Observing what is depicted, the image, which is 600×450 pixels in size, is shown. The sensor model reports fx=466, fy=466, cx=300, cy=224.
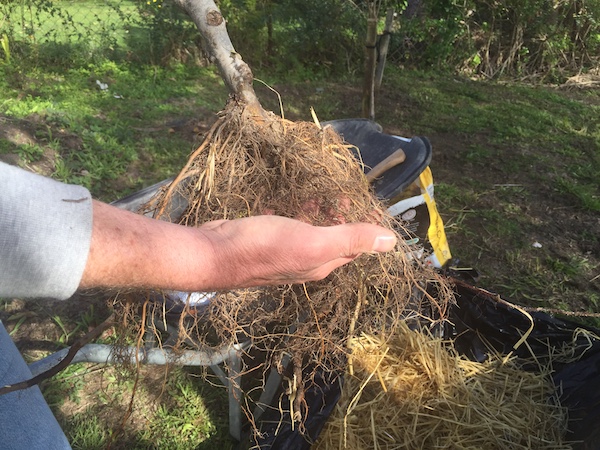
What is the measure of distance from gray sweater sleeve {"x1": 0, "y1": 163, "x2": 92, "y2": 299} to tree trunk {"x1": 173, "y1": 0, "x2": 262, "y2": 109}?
830mm

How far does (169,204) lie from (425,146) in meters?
1.19

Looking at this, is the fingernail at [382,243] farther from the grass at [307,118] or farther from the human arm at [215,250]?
the grass at [307,118]

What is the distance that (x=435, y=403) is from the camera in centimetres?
188

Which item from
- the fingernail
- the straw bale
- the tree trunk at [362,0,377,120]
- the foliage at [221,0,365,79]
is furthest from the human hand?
the foliage at [221,0,365,79]

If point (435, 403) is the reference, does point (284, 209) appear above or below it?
above

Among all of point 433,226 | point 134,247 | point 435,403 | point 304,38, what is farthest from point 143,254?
point 304,38

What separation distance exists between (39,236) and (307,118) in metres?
4.55

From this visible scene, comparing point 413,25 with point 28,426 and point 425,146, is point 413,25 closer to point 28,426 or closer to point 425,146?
point 425,146

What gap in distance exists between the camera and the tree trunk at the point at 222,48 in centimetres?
154

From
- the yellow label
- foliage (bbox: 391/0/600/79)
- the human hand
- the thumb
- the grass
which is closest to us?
the human hand

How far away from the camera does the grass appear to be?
2385 millimetres

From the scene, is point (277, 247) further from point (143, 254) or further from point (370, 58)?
point (370, 58)

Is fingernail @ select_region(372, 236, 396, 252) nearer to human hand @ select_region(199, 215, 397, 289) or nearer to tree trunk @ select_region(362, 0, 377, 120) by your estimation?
human hand @ select_region(199, 215, 397, 289)

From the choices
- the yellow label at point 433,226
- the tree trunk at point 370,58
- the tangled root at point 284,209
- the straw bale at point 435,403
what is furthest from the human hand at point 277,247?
the tree trunk at point 370,58
